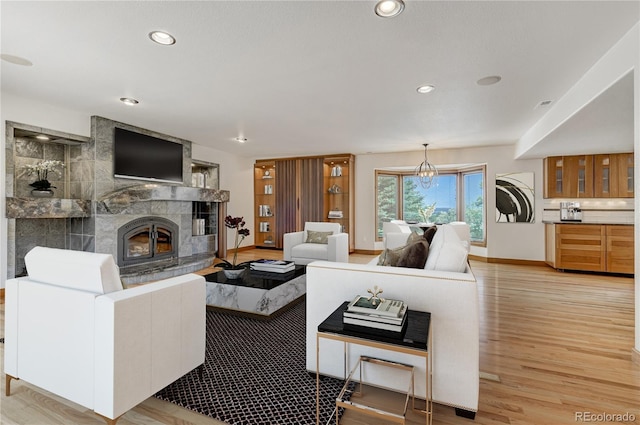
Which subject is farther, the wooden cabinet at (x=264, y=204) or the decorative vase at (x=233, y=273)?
the wooden cabinet at (x=264, y=204)

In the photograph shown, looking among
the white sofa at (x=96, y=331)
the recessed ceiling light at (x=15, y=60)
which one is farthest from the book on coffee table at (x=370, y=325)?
the recessed ceiling light at (x=15, y=60)

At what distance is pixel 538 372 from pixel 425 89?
2.72m

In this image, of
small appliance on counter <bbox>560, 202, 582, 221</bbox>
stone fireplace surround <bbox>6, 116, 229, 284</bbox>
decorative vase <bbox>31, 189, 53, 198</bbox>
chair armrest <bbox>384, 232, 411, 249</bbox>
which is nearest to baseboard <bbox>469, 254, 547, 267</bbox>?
small appliance on counter <bbox>560, 202, 582, 221</bbox>

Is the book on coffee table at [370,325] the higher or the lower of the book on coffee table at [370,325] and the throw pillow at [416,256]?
the lower

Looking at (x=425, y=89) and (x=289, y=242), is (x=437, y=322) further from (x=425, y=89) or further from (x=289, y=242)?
(x=289, y=242)

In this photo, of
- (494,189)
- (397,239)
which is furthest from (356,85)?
(494,189)

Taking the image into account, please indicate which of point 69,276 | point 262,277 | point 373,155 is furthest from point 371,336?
point 373,155

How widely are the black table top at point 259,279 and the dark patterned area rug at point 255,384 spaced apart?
0.56 m

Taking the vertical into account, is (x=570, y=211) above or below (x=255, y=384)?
above

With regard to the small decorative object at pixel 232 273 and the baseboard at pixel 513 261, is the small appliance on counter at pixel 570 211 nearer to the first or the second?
the baseboard at pixel 513 261

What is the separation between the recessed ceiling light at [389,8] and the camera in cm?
182

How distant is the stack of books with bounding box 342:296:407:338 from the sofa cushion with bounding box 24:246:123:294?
122cm

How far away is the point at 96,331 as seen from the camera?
4.65ft

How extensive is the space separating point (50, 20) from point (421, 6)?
2517 mm
